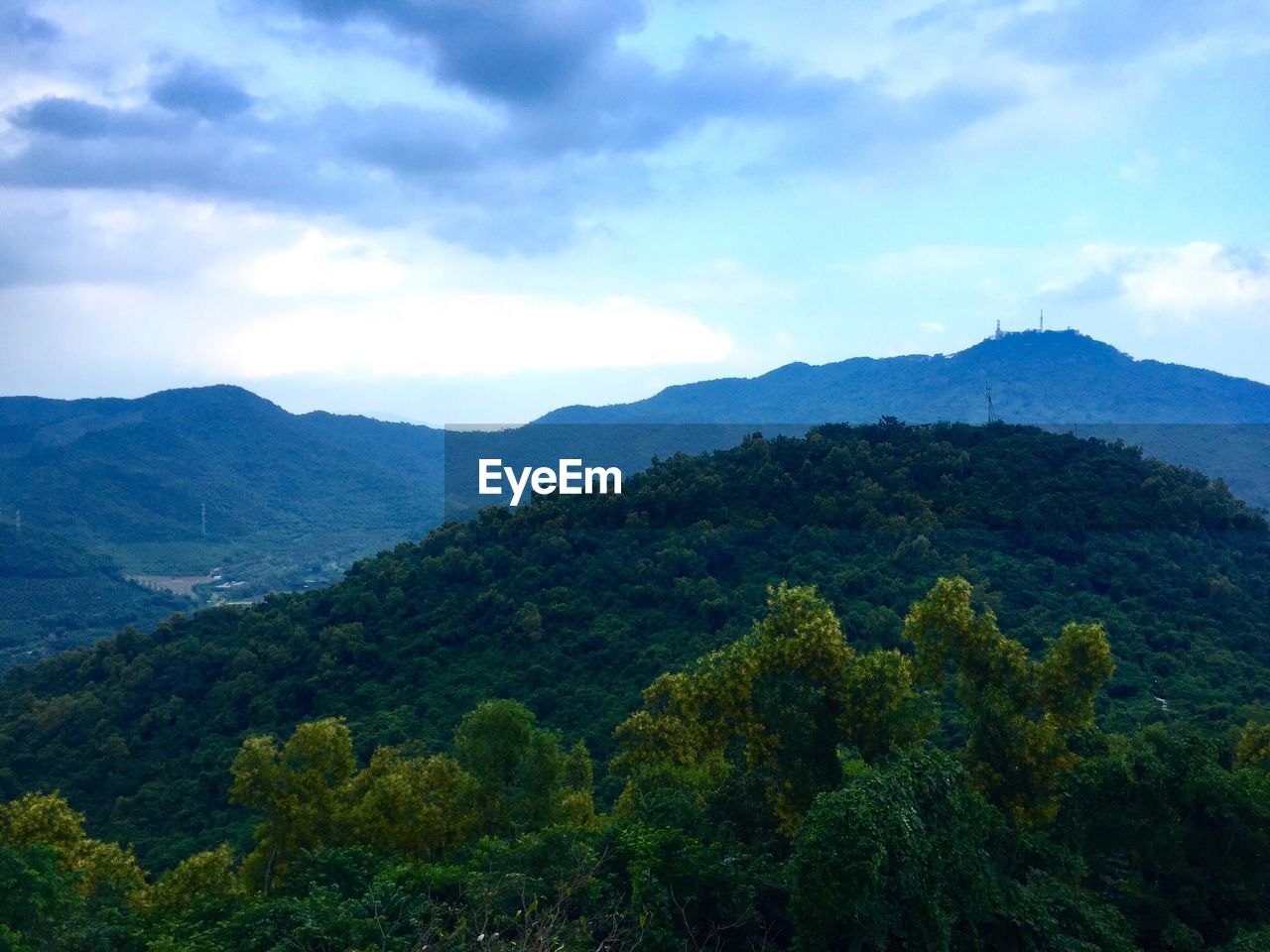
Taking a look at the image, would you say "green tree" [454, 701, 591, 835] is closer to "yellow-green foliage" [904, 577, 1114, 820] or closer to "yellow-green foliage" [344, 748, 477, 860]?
"yellow-green foliage" [344, 748, 477, 860]

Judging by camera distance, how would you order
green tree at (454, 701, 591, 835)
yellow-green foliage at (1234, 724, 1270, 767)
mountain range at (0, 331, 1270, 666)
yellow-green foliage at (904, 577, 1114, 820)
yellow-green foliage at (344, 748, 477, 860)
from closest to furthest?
yellow-green foliage at (904, 577, 1114, 820) → yellow-green foliage at (344, 748, 477, 860) → yellow-green foliage at (1234, 724, 1270, 767) → green tree at (454, 701, 591, 835) → mountain range at (0, 331, 1270, 666)

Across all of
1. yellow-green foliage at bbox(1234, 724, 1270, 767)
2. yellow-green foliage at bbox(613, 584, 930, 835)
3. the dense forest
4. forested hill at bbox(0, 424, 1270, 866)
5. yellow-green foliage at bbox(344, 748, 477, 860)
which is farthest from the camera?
forested hill at bbox(0, 424, 1270, 866)

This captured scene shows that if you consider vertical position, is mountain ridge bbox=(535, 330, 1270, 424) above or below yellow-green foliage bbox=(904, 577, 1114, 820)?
above

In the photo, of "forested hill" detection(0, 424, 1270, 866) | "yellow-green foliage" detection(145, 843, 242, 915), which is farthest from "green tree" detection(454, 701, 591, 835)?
"forested hill" detection(0, 424, 1270, 866)

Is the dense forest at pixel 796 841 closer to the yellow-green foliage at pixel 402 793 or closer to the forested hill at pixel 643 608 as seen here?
the yellow-green foliage at pixel 402 793

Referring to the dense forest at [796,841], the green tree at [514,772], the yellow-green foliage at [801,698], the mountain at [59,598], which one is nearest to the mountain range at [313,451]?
the mountain at [59,598]
